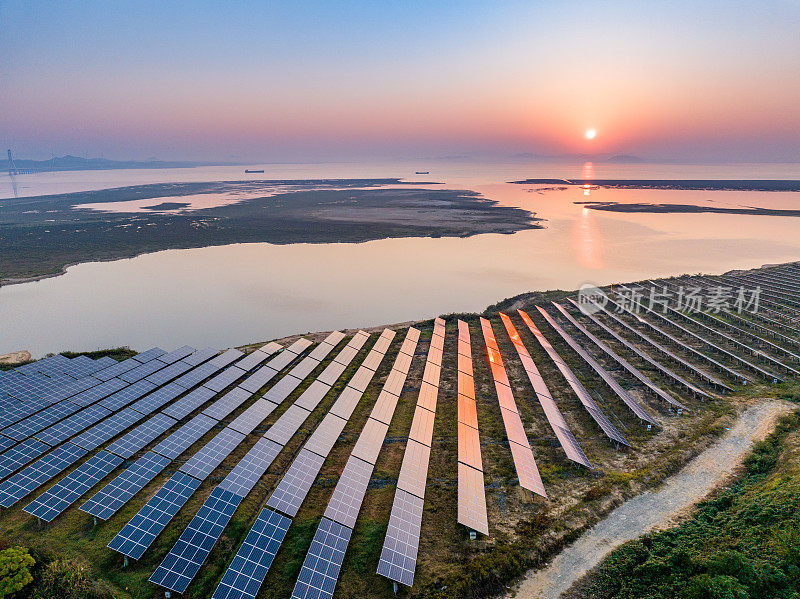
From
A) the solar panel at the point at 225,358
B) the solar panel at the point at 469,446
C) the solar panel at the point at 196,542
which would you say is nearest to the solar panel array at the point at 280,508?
the solar panel at the point at 196,542

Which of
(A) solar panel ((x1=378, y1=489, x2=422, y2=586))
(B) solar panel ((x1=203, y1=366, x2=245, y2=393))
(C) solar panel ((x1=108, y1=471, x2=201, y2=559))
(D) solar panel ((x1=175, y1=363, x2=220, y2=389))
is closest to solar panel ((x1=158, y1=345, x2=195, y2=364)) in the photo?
(D) solar panel ((x1=175, y1=363, x2=220, y2=389))

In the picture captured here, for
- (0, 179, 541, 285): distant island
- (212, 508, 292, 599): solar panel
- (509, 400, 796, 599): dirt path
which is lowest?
(509, 400, 796, 599): dirt path

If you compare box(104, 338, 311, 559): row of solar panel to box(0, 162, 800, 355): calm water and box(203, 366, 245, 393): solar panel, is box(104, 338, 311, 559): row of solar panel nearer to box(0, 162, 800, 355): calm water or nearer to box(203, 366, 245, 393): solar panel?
box(203, 366, 245, 393): solar panel

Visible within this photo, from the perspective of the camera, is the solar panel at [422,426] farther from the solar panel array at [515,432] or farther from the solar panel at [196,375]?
the solar panel at [196,375]

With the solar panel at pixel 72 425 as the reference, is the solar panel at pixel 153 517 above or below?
below

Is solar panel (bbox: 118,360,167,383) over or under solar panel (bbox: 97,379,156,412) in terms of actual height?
over
